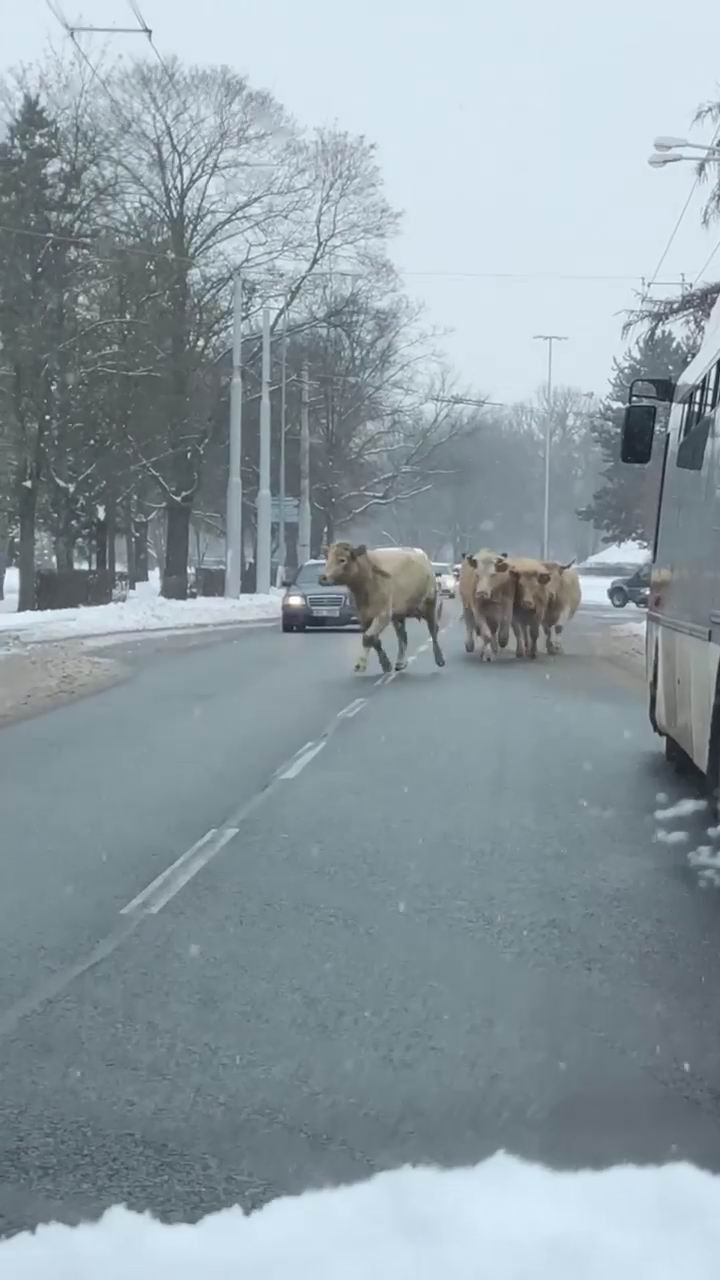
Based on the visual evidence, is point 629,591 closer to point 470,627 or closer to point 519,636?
point 470,627

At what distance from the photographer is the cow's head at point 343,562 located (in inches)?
925

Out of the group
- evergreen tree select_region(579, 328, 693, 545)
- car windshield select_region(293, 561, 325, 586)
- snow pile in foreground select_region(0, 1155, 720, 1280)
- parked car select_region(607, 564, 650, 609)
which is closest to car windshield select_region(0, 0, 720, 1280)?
snow pile in foreground select_region(0, 1155, 720, 1280)

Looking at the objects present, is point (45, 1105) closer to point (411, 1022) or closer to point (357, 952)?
point (411, 1022)

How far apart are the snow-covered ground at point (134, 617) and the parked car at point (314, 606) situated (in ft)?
11.1

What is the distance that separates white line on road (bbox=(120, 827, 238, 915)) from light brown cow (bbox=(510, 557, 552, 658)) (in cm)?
1624

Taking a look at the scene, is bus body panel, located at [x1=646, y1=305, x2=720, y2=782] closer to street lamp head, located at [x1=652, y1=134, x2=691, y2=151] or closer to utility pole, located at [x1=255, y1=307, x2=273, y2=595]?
street lamp head, located at [x1=652, y1=134, x2=691, y2=151]

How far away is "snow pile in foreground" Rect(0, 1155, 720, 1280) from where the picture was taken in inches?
156

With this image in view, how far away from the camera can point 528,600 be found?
87.1ft

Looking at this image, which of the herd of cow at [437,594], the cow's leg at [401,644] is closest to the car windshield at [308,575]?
the herd of cow at [437,594]

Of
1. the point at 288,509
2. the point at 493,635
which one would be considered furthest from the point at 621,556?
the point at 493,635

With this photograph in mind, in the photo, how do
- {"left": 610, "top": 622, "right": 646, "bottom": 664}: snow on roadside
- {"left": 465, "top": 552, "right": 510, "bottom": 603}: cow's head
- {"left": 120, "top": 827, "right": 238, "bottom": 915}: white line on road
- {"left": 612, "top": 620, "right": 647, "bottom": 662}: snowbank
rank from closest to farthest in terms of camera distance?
{"left": 120, "top": 827, "right": 238, "bottom": 915}: white line on road
{"left": 465, "top": 552, "right": 510, "bottom": 603}: cow's head
{"left": 610, "top": 622, "right": 646, "bottom": 664}: snow on roadside
{"left": 612, "top": 620, "right": 647, "bottom": 662}: snowbank

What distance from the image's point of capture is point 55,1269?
158 inches

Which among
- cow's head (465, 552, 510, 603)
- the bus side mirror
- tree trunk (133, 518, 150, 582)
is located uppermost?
the bus side mirror

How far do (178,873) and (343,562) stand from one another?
48.5 feet
